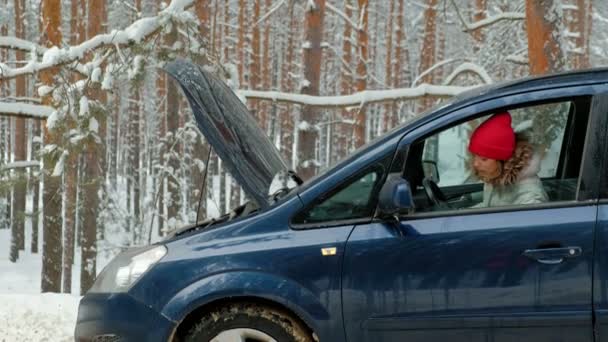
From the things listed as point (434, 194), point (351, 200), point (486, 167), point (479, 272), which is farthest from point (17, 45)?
point (479, 272)

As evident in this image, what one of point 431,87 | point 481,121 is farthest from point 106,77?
point 481,121

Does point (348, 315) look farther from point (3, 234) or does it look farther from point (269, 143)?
point (3, 234)

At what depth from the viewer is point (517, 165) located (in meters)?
3.71

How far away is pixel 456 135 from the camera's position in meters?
3.96

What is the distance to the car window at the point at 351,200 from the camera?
3.63 meters

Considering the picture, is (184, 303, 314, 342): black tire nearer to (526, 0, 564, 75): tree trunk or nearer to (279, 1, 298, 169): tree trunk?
(526, 0, 564, 75): tree trunk

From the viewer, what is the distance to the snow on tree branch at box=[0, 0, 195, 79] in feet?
28.3

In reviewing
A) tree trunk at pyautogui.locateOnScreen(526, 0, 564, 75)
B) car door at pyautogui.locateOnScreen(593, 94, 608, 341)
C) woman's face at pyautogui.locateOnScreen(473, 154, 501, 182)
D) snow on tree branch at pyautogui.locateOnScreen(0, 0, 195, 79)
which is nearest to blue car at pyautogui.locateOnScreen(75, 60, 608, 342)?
car door at pyautogui.locateOnScreen(593, 94, 608, 341)

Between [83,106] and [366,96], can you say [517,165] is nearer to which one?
[366,96]

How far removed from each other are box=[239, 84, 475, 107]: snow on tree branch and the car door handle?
5.67 meters

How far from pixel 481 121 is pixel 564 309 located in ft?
3.45

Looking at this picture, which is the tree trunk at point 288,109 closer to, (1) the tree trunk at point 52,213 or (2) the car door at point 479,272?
(1) the tree trunk at point 52,213

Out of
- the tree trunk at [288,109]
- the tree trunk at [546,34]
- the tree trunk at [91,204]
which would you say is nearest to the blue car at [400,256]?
the tree trunk at [546,34]

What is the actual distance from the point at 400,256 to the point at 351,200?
40 cm
